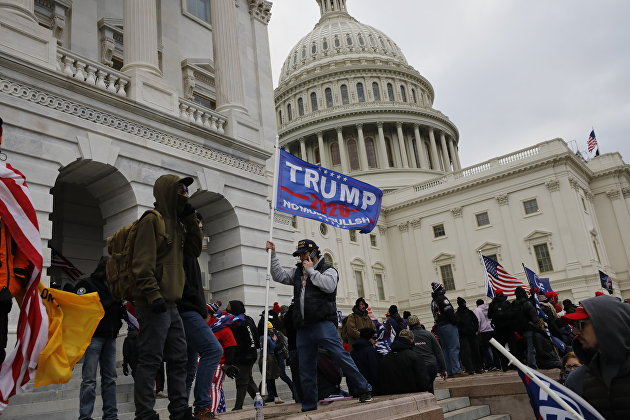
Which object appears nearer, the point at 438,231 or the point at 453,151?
the point at 438,231


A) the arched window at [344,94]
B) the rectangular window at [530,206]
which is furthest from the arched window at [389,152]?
the rectangular window at [530,206]

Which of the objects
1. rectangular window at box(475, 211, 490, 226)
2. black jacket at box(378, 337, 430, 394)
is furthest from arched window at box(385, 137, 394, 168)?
black jacket at box(378, 337, 430, 394)

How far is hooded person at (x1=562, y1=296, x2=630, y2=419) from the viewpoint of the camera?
2904 mm

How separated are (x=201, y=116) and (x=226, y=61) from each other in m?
2.40

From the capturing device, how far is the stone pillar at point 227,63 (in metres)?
15.8

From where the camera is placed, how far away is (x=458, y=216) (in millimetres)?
49406

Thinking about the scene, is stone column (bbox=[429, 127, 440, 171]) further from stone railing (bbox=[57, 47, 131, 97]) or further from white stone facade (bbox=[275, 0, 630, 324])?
stone railing (bbox=[57, 47, 131, 97])

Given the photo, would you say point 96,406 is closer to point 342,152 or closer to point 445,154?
point 342,152

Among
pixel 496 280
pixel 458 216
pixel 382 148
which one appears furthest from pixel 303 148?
pixel 496 280

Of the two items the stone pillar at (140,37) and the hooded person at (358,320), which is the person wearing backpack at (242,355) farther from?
the stone pillar at (140,37)

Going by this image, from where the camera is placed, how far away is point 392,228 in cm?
5359

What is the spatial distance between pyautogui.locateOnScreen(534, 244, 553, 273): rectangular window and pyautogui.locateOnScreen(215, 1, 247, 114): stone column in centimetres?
3591

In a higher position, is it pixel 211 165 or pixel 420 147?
pixel 420 147

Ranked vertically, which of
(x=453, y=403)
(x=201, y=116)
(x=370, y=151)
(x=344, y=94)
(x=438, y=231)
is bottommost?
(x=453, y=403)
